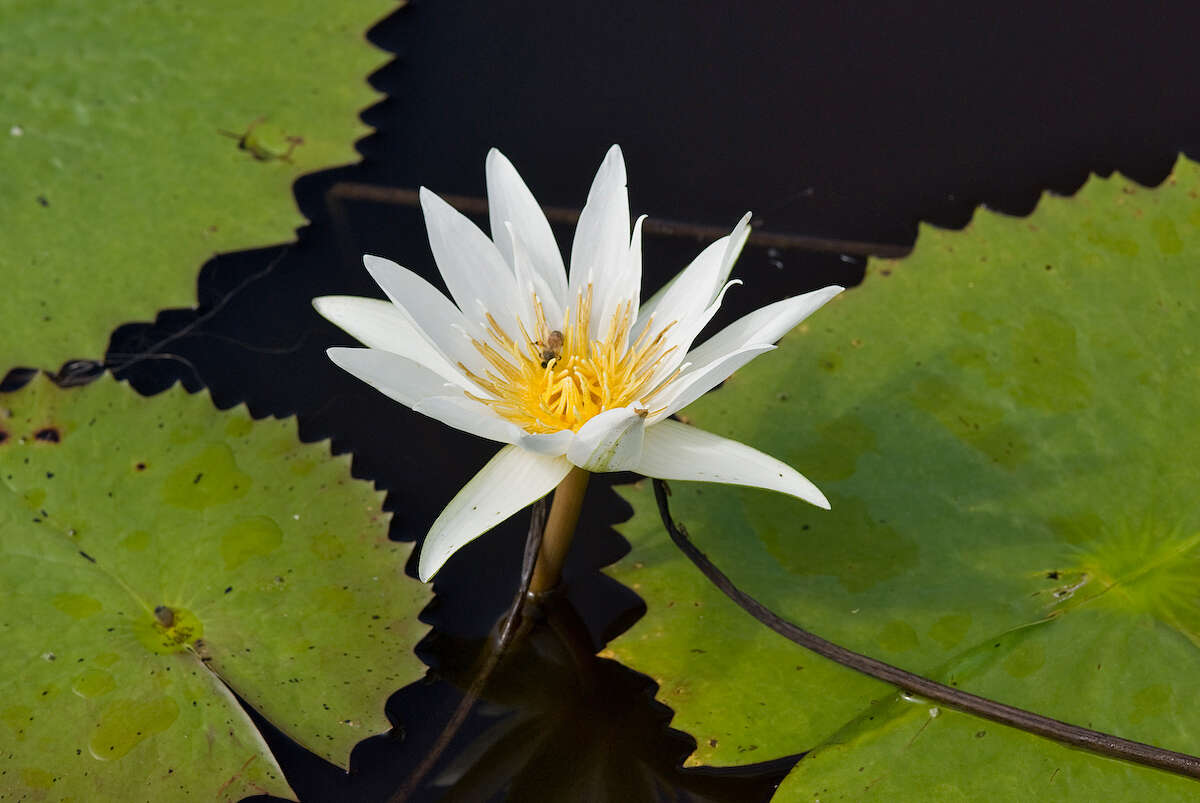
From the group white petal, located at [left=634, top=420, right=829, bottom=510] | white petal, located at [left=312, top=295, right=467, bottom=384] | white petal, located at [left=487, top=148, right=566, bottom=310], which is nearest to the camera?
white petal, located at [left=634, top=420, right=829, bottom=510]

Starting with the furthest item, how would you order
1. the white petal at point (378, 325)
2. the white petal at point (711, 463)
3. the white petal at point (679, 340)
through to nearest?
the white petal at point (378, 325), the white petal at point (679, 340), the white petal at point (711, 463)

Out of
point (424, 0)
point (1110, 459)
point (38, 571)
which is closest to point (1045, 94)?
point (1110, 459)

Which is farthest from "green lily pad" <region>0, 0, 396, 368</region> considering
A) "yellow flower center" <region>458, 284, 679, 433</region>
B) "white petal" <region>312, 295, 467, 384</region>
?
"yellow flower center" <region>458, 284, 679, 433</region>

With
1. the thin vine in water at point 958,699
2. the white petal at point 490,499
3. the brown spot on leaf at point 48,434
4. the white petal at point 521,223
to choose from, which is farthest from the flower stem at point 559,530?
the brown spot on leaf at point 48,434

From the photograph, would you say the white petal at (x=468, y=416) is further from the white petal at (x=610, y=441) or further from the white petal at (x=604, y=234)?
the white petal at (x=604, y=234)

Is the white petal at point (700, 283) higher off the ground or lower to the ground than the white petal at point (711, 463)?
higher

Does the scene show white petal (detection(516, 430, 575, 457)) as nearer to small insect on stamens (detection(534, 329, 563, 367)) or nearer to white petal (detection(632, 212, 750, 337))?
small insect on stamens (detection(534, 329, 563, 367))
